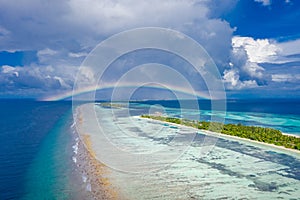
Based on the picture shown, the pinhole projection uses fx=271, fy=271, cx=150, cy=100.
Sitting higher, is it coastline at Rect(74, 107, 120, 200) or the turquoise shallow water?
the turquoise shallow water

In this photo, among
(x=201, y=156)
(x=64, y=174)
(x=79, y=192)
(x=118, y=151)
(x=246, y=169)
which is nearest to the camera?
(x=79, y=192)

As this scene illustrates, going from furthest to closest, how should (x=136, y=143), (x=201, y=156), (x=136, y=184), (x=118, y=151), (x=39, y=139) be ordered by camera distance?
(x=39, y=139) → (x=136, y=143) → (x=118, y=151) → (x=201, y=156) → (x=136, y=184)

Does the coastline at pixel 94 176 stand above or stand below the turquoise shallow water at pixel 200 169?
below

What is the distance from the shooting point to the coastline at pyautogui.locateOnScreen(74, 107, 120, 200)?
13.7 m

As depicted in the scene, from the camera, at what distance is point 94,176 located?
16.4 metres

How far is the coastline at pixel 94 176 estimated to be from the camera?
13.7 m

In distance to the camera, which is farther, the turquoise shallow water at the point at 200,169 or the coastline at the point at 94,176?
the turquoise shallow water at the point at 200,169

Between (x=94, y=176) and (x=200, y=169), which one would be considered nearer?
(x=94, y=176)

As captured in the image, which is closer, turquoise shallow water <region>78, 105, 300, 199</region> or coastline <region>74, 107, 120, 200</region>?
coastline <region>74, 107, 120, 200</region>

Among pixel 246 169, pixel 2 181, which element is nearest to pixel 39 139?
pixel 2 181

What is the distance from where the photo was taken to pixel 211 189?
14.5 m

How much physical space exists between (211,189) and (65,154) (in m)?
13.3

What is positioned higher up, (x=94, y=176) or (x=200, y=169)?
(x=200, y=169)

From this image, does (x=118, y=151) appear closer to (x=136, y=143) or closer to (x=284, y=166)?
(x=136, y=143)
